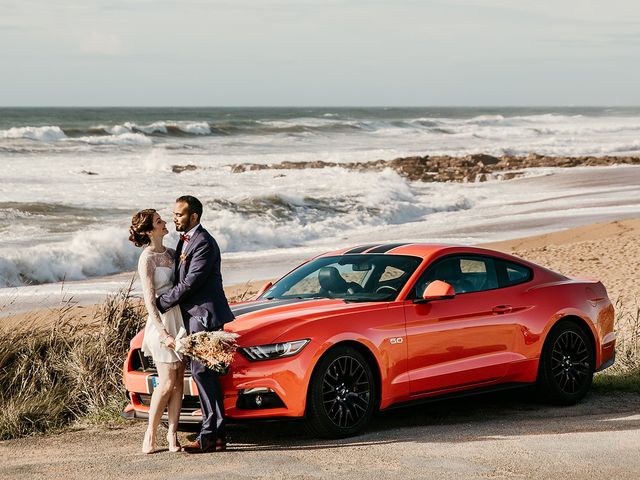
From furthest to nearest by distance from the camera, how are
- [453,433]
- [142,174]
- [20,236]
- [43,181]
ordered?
[142,174] → [43,181] → [20,236] → [453,433]

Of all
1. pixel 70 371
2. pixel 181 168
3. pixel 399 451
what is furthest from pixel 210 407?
pixel 181 168

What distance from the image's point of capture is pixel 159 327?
8273 millimetres

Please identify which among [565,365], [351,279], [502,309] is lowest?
[565,365]

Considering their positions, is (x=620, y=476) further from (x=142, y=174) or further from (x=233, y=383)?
(x=142, y=174)

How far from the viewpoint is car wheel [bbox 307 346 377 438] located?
855 cm

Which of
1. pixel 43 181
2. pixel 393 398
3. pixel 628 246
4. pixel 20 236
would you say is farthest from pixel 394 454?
pixel 43 181

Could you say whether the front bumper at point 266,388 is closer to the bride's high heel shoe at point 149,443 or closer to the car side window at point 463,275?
the bride's high heel shoe at point 149,443

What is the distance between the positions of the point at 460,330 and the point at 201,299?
2.33 meters

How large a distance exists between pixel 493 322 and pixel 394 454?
1.97 m

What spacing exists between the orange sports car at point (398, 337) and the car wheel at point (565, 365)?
0.04 ft

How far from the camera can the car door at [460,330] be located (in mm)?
9203

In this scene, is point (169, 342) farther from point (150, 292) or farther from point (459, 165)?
point (459, 165)

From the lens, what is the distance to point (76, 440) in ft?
30.4

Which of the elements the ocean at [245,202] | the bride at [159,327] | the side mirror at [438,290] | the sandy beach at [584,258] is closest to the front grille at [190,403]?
the bride at [159,327]
